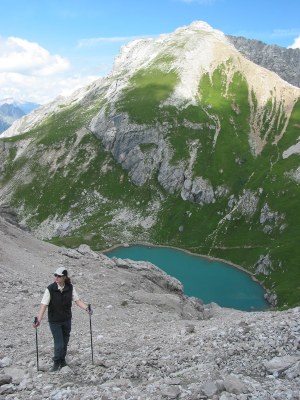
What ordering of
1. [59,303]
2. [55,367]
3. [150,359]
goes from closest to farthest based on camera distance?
[55,367] < [59,303] < [150,359]

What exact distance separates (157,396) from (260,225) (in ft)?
514

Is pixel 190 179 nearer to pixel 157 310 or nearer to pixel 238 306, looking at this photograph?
pixel 238 306

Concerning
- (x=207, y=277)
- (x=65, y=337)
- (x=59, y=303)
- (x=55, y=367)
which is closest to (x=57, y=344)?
(x=65, y=337)

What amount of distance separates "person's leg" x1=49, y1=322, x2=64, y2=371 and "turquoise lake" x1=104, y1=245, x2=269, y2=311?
336ft

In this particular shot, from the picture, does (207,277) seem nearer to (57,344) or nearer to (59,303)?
(57,344)

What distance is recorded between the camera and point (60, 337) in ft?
60.5

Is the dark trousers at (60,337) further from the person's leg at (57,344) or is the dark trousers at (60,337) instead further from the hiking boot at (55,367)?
the hiking boot at (55,367)

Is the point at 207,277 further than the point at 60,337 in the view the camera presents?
Yes

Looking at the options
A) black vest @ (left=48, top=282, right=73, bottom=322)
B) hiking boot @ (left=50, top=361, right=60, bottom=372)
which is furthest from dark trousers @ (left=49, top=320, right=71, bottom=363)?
black vest @ (left=48, top=282, right=73, bottom=322)

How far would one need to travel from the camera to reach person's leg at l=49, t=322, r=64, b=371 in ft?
59.4

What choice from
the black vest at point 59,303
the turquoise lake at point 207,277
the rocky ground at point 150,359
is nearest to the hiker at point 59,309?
the black vest at point 59,303

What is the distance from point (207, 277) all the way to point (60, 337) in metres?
121

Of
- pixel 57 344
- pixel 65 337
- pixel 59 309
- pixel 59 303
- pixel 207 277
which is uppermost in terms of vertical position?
pixel 59 303

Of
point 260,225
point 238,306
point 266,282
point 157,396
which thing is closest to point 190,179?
point 260,225
